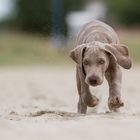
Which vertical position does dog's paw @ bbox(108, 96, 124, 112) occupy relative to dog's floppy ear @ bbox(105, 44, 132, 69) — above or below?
below

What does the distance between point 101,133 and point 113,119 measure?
117cm

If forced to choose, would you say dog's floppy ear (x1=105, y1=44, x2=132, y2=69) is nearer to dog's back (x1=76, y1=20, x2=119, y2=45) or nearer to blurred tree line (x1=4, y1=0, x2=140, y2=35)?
dog's back (x1=76, y1=20, x2=119, y2=45)

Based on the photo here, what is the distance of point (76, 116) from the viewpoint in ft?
34.8

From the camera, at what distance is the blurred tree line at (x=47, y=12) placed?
1743 inches

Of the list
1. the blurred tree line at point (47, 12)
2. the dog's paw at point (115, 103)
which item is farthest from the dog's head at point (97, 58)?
the blurred tree line at point (47, 12)

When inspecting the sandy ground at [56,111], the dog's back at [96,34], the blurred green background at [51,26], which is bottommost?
the sandy ground at [56,111]

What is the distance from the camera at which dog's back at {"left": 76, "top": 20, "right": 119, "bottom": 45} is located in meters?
11.5

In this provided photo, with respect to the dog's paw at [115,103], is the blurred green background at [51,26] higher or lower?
higher

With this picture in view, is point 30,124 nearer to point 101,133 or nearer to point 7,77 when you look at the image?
point 101,133

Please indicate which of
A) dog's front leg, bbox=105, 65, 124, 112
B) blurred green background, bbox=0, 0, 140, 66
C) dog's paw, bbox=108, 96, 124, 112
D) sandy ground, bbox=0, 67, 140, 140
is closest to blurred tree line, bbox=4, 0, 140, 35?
blurred green background, bbox=0, 0, 140, 66

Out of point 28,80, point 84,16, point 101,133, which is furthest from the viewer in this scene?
point 84,16

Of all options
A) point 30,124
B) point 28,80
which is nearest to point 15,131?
point 30,124

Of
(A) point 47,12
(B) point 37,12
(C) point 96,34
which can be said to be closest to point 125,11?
(B) point 37,12

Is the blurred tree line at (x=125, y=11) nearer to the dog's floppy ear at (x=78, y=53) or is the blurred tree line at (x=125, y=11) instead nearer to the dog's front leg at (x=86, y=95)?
the dog's front leg at (x=86, y=95)
